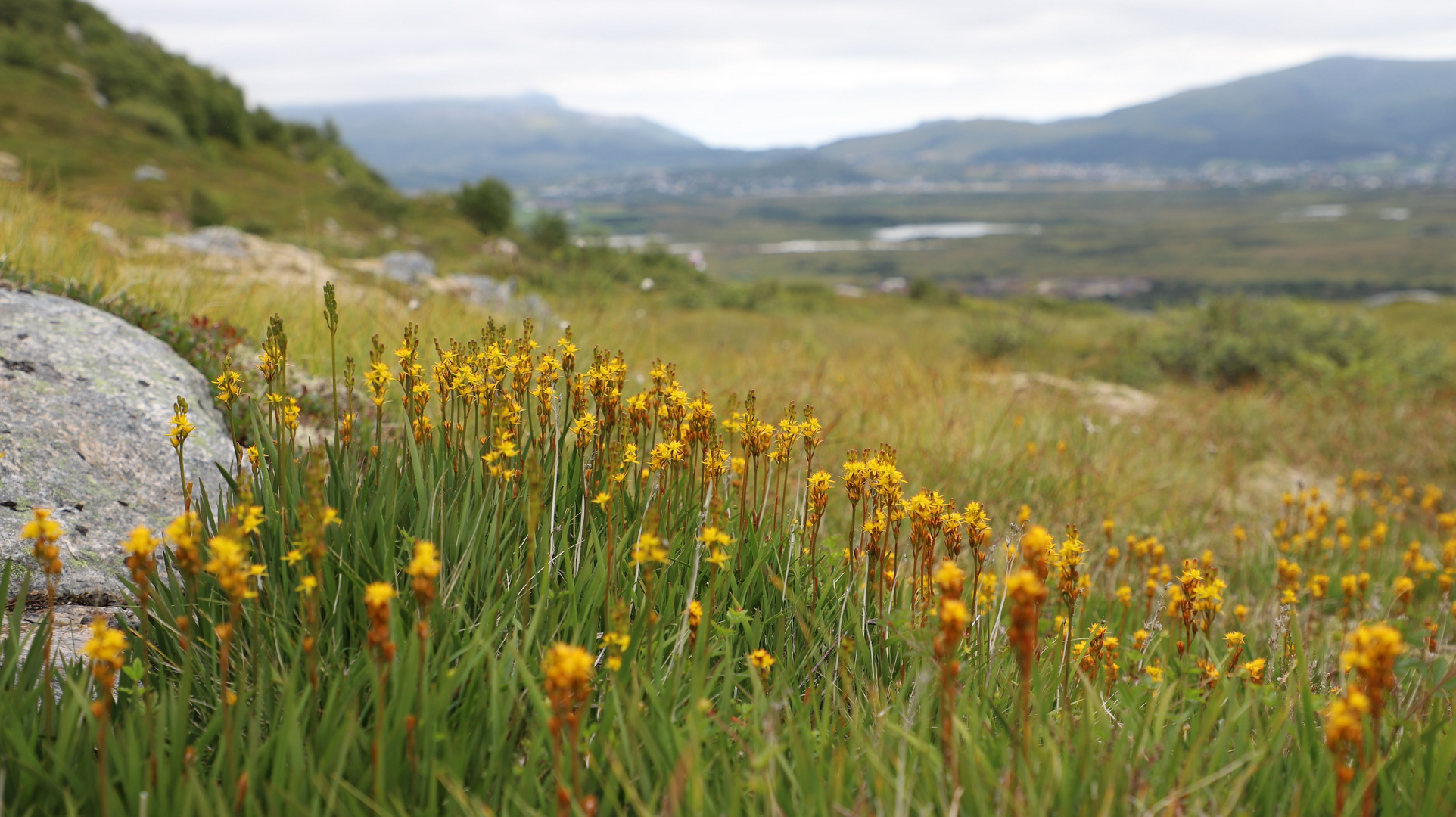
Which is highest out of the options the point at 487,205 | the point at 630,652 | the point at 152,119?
the point at 152,119

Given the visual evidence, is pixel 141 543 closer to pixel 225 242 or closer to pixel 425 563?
pixel 425 563

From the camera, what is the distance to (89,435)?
Answer: 9.50 feet

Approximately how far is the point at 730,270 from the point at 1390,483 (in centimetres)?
14080

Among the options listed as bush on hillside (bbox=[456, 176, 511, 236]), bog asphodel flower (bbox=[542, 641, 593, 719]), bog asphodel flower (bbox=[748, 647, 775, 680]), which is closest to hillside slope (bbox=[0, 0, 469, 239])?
bush on hillside (bbox=[456, 176, 511, 236])

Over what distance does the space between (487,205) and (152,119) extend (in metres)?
15.5

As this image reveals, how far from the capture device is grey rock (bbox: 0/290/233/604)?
256 cm

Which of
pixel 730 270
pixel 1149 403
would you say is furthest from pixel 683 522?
pixel 730 270

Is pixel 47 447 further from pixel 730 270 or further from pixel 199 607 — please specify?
pixel 730 270

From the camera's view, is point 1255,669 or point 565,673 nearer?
point 565,673

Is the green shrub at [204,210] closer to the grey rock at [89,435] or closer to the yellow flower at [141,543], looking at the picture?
the grey rock at [89,435]

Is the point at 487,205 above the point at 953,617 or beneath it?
above

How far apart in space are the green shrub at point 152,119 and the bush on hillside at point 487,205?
13.5m

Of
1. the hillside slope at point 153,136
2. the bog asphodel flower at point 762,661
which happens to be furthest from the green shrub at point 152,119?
the bog asphodel flower at point 762,661

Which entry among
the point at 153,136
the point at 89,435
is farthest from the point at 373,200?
the point at 89,435
